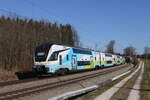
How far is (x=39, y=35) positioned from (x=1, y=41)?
1232 cm

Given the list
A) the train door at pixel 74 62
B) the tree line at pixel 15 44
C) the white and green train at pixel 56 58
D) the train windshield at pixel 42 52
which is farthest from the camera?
the tree line at pixel 15 44

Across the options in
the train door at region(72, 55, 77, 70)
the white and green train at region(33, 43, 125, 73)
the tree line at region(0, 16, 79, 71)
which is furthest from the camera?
the tree line at region(0, 16, 79, 71)

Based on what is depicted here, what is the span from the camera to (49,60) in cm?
2169

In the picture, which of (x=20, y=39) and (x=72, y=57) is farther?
(x=20, y=39)

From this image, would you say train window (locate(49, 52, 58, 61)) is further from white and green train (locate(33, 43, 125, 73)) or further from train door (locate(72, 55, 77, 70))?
train door (locate(72, 55, 77, 70))

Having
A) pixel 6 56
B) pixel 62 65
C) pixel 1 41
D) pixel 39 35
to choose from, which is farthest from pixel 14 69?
pixel 39 35

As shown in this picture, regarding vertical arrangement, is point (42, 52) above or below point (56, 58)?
above

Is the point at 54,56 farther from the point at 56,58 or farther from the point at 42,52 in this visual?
the point at 42,52

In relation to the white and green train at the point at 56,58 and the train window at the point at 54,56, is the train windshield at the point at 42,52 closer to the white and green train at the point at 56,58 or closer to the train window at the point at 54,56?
the white and green train at the point at 56,58

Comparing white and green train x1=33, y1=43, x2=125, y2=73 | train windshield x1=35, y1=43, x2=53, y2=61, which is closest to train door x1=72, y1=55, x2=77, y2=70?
white and green train x1=33, y1=43, x2=125, y2=73

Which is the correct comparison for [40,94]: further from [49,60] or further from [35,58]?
[35,58]

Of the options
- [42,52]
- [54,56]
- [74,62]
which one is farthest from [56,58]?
[74,62]

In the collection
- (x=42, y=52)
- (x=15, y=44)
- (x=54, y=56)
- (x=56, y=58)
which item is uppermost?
(x=15, y=44)

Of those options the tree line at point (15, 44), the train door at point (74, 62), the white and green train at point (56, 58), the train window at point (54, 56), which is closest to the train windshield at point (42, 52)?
the white and green train at point (56, 58)
